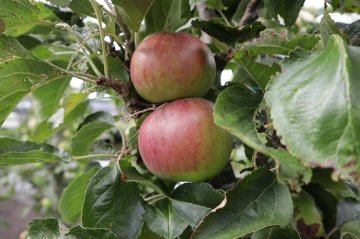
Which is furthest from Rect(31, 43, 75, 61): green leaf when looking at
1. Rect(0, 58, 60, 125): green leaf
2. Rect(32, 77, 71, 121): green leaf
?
Rect(0, 58, 60, 125): green leaf

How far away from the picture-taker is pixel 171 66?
517mm

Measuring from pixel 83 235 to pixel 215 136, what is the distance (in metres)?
0.19

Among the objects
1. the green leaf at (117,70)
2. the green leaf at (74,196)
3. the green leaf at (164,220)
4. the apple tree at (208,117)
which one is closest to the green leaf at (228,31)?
the apple tree at (208,117)

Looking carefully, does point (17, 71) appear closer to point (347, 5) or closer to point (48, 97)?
point (48, 97)

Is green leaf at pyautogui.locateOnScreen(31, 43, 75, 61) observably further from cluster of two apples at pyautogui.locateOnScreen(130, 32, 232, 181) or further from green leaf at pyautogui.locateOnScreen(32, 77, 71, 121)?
cluster of two apples at pyautogui.locateOnScreen(130, 32, 232, 181)

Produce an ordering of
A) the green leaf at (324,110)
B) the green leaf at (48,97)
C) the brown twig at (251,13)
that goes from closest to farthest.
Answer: the green leaf at (324,110) → the brown twig at (251,13) → the green leaf at (48,97)

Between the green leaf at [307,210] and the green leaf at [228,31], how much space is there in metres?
0.24

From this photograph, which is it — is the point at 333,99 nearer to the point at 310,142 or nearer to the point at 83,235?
the point at 310,142

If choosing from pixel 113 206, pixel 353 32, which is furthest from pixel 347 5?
pixel 113 206

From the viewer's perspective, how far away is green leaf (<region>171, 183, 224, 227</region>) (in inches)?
20.0

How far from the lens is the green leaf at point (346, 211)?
1.97ft

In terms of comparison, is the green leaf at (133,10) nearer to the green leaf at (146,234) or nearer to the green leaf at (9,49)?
the green leaf at (9,49)

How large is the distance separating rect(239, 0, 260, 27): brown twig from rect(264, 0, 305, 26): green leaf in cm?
8

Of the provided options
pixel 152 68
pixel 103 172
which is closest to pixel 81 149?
pixel 103 172
